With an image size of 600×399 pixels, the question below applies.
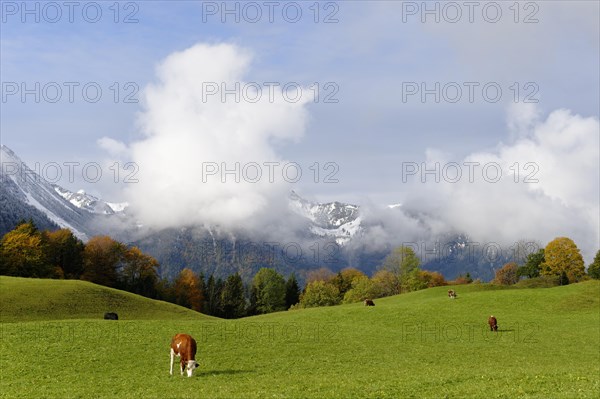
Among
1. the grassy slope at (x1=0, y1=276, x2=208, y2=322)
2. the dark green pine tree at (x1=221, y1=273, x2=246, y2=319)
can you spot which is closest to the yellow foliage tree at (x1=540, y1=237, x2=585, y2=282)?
the dark green pine tree at (x1=221, y1=273, x2=246, y2=319)

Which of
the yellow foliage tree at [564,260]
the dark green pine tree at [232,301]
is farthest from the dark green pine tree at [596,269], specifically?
the dark green pine tree at [232,301]

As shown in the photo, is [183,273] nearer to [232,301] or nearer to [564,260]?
[232,301]

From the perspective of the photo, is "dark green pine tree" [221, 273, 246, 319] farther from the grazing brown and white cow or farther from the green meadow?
the grazing brown and white cow

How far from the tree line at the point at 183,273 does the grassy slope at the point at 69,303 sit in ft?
129

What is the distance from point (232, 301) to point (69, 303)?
10496cm

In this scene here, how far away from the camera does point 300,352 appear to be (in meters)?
49.5

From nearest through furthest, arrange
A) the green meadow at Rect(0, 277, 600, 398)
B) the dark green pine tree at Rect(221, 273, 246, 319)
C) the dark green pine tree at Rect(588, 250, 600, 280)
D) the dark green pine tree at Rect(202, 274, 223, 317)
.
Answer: the green meadow at Rect(0, 277, 600, 398) < the dark green pine tree at Rect(588, 250, 600, 280) < the dark green pine tree at Rect(221, 273, 246, 319) < the dark green pine tree at Rect(202, 274, 223, 317)

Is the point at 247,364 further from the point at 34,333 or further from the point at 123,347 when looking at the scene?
the point at 34,333

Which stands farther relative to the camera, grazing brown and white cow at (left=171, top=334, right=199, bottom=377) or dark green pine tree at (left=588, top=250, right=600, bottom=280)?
dark green pine tree at (left=588, top=250, right=600, bottom=280)

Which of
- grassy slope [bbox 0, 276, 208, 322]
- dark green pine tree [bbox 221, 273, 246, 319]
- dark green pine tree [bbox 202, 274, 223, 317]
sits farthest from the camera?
dark green pine tree [bbox 202, 274, 223, 317]

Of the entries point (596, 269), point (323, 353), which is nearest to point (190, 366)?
point (323, 353)

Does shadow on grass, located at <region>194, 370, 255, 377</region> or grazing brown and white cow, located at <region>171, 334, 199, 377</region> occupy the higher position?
grazing brown and white cow, located at <region>171, 334, 199, 377</region>

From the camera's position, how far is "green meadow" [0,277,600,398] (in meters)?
32.0

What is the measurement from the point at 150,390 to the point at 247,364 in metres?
11.8
